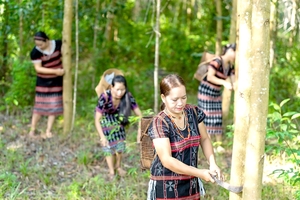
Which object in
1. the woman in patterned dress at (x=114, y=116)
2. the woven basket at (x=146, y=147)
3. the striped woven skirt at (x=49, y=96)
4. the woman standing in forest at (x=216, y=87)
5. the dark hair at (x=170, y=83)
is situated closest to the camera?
the dark hair at (x=170, y=83)

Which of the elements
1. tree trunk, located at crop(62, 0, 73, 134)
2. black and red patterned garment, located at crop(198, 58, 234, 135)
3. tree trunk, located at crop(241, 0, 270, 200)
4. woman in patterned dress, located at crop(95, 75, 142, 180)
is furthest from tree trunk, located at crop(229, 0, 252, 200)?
tree trunk, located at crop(62, 0, 73, 134)

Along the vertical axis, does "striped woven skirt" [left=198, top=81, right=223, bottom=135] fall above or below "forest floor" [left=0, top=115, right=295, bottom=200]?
above

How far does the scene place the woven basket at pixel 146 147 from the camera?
10.0 feet

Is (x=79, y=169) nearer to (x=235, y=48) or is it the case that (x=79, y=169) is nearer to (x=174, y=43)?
(x=235, y=48)

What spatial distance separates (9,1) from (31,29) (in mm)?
763

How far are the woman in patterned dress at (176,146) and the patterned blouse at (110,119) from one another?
2.04 meters

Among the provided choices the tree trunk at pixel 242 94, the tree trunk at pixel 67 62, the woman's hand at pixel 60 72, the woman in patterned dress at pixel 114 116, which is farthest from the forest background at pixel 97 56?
the tree trunk at pixel 242 94

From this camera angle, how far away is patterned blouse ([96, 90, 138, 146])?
16.1 feet

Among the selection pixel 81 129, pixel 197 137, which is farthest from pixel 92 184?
pixel 197 137

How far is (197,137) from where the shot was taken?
9.34ft

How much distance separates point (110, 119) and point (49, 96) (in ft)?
5.98

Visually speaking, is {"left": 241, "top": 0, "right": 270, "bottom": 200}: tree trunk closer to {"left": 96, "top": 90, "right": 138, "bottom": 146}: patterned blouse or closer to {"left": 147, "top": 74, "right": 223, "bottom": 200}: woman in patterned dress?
{"left": 147, "top": 74, "right": 223, "bottom": 200}: woman in patterned dress

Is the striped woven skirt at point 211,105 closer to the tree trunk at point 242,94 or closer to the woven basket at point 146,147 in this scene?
the woven basket at point 146,147

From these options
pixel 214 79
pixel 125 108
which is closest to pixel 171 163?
pixel 125 108
